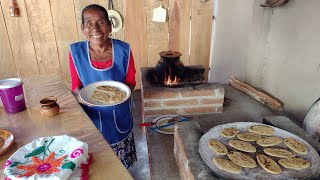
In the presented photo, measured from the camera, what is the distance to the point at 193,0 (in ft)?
11.3

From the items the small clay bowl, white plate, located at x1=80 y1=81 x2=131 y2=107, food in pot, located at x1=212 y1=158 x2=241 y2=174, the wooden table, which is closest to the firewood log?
food in pot, located at x1=212 y1=158 x2=241 y2=174

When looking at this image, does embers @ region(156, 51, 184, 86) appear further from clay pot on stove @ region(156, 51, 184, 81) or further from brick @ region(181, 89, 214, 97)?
brick @ region(181, 89, 214, 97)

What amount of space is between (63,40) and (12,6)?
2.18ft

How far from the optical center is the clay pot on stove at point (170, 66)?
2305 millimetres

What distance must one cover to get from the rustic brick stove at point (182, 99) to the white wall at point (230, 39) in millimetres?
→ 861

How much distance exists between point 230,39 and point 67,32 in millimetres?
2061

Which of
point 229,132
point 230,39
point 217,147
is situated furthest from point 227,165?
point 230,39

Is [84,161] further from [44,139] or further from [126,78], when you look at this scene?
[126,78]

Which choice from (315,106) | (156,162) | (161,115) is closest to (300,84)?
(315,106)

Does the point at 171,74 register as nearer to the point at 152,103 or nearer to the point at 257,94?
the point at 152,103

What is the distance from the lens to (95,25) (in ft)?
5.93

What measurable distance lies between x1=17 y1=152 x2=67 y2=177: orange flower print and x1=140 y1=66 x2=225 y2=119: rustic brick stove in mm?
1319

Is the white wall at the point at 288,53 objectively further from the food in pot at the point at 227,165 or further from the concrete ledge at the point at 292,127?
the food in pot at the point at 227,165

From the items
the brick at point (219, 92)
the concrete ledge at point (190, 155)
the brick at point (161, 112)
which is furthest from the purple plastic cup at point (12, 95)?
the brick at point (219, 92)
